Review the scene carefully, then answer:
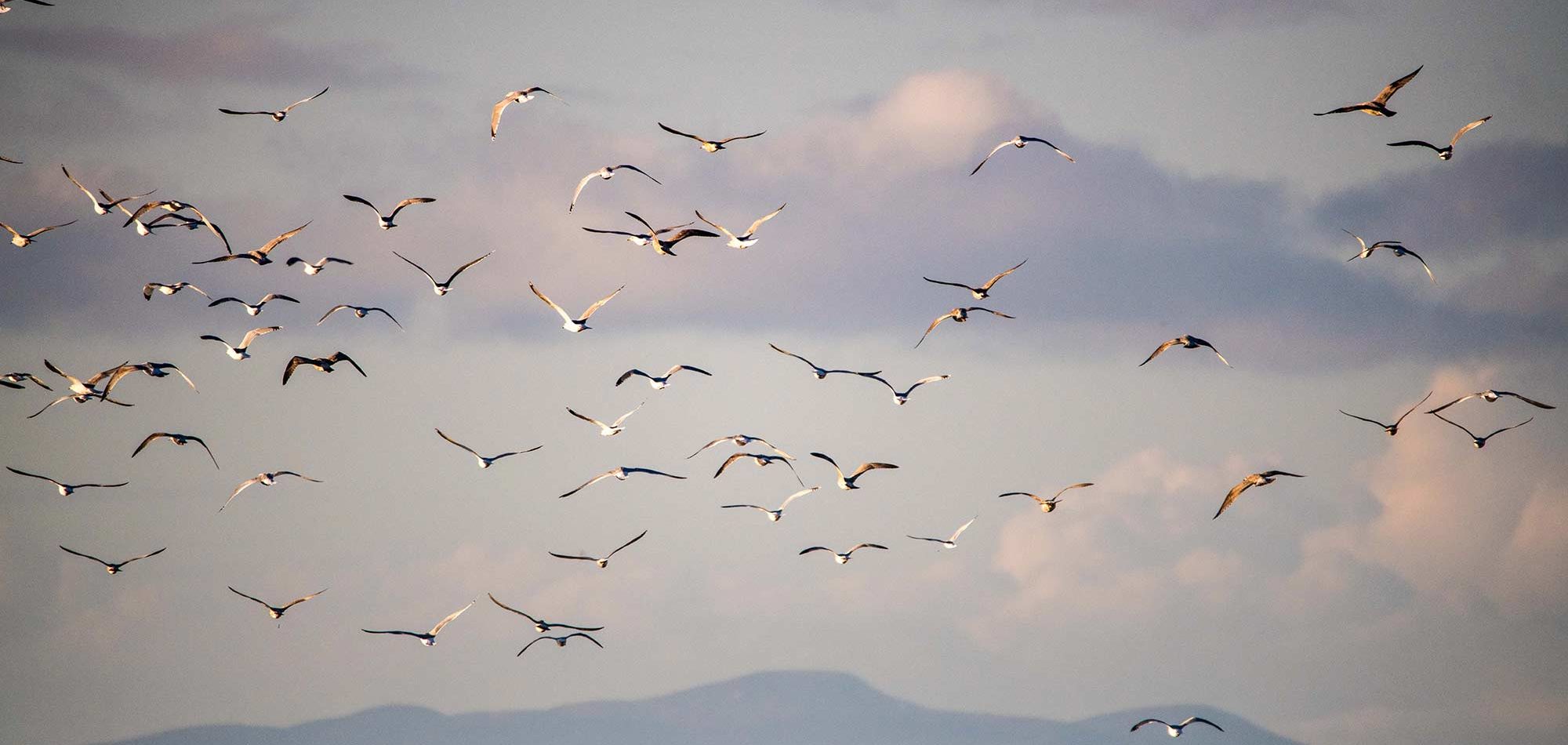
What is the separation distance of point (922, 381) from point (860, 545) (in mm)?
11712

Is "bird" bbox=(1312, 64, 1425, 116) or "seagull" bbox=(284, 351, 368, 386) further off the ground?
"bird" bbox=(1312, 64, 1425, 116)

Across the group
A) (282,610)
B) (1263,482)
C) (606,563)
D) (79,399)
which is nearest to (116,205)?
(79,399)

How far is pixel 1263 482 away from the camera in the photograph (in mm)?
73812

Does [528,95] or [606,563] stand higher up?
[528,95]

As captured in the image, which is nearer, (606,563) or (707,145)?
(707,145)

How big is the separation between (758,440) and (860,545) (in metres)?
11.8

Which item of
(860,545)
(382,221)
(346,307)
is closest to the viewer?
(382,221)

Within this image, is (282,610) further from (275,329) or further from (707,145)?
(707,145)

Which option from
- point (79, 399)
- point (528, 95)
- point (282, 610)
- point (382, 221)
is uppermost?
point (528, 95)

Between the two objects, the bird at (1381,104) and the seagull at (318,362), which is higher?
the bird at (1381,104)

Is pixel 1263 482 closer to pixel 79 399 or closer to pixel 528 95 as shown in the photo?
pixel 528 95

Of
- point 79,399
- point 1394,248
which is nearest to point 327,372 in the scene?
point 79,399

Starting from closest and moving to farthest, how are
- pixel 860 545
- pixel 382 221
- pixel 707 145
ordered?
pixel 707 145 < pixel 382 221 < pixel 860 545

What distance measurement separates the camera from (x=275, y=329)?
83.4m
